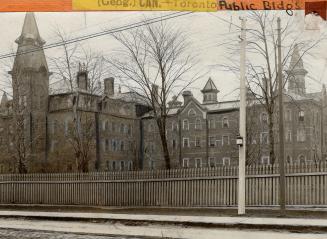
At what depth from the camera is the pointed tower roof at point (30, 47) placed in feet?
41.6

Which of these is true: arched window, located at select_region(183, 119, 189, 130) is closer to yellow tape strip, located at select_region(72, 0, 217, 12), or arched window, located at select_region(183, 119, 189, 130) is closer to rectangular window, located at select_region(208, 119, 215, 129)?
rectangular window, located at select_region(208, 119, 215, 129)

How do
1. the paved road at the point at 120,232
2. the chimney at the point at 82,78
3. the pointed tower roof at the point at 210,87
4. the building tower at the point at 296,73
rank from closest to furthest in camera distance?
1. the paved road at the point at 120,232
2. the building tower at the point at 296,73
3. the chimney at the point at 82,78
4. the pointed tower roof at the point at 210,87

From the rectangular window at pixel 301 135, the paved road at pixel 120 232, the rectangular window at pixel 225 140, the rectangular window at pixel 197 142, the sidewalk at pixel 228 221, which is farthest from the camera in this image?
the rectangular window at pixel 197 142

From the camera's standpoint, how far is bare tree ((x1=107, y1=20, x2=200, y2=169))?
18.7 metres

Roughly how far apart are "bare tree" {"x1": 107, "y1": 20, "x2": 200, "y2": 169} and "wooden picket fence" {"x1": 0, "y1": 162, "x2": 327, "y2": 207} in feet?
5.66

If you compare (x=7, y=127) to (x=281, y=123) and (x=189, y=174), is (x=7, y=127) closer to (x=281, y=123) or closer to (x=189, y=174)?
(x=189, y=174)

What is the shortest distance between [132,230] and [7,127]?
60.2 feet

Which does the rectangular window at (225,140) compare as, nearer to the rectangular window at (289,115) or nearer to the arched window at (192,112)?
the arched window at (192,112)

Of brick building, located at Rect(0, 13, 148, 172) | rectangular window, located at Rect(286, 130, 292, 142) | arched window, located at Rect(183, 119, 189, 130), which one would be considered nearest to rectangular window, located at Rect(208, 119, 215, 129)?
arched window, located at Rect(183, 119, 189, 130)

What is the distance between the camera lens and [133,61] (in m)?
20.0

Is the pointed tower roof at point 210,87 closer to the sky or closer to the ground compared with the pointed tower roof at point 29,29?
closer to the ground

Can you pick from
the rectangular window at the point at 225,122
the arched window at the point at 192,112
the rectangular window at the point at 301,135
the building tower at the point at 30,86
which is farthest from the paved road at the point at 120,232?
the arched window at the point at 192,112

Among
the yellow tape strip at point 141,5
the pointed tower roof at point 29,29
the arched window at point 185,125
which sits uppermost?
the pointed tower roof at point 29,29

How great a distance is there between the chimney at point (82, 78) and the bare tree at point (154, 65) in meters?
3.32
